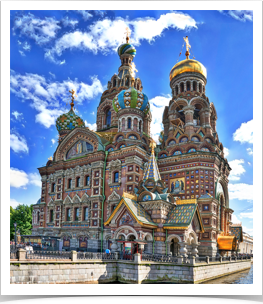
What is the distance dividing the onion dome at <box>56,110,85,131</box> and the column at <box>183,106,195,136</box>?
1328 cm

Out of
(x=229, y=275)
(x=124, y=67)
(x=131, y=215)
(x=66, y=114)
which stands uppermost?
(x=124, y=67)

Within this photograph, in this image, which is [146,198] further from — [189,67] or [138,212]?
[189,67]

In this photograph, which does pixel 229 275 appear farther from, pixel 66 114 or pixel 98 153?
pixel 66 114

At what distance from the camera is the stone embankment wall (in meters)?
14.3

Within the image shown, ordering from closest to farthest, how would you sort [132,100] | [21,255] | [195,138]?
[21,255], [195,138], [132,100]

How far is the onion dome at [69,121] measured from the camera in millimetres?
37094

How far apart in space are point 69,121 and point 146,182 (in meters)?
17.3

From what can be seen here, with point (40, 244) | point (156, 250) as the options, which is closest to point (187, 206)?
→ point (156, 250)

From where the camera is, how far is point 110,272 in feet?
57.1

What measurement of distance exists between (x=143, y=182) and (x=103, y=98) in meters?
18.0

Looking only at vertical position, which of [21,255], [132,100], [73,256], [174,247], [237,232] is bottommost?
[237,232]

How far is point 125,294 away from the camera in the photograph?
484 inches

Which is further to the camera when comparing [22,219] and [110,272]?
[22,219]

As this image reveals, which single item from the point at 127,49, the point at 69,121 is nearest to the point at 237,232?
the point at 69,121
